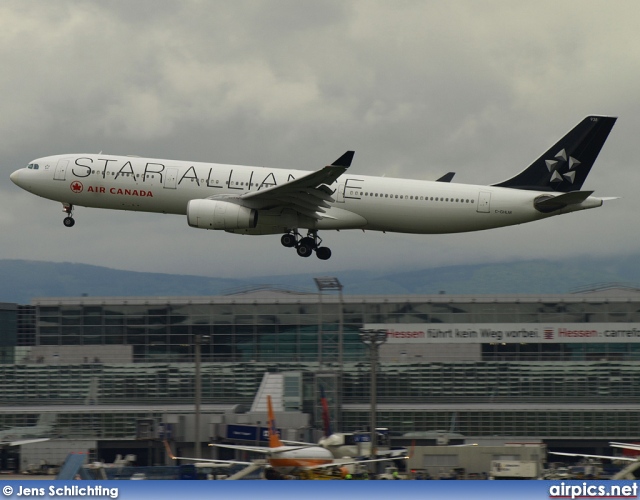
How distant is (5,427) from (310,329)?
96.9 feet

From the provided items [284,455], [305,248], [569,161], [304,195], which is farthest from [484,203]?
[284,455]

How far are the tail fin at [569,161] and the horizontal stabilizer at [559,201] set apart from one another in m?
1.81

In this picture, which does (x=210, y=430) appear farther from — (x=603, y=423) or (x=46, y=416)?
(x=603, y=423)

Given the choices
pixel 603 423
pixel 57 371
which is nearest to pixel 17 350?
pixel 57 371

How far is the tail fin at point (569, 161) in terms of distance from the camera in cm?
5341

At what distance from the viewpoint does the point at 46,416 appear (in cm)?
6656

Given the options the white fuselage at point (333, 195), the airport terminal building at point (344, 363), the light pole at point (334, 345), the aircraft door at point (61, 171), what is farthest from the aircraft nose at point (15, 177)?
the light pole at point (334, 345)

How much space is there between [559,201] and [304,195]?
13.2 m

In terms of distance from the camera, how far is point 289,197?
50.8 m

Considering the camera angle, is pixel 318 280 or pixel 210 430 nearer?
pixel 210 430

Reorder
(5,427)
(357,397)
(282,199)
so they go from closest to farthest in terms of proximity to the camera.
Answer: (282,199) → (5,427) → (357,397)

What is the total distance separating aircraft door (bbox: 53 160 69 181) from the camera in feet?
172

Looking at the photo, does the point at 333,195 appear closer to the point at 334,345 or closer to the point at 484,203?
the point at 484,203

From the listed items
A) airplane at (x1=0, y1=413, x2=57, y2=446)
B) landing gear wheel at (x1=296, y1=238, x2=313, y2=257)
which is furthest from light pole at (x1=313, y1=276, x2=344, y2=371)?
landing gear wheel at (x1=296, y1=238, x2=313, y2=257)
